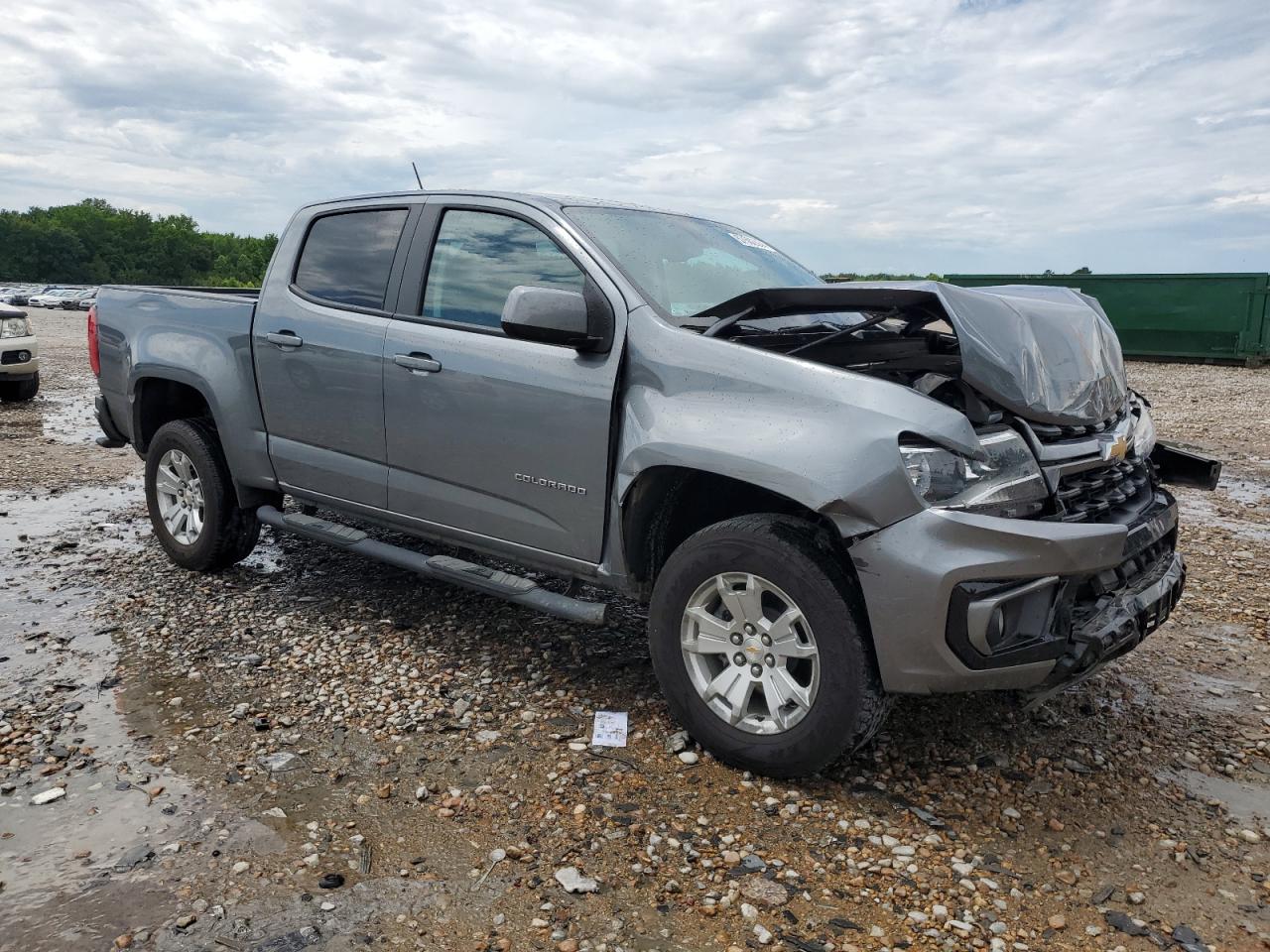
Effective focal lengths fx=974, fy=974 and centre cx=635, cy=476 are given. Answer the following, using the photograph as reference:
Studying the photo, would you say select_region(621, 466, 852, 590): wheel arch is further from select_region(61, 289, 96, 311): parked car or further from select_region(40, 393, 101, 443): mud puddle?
select_region(61, 289, 96, 311): parked car

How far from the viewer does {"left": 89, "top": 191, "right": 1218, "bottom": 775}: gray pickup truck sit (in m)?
2.87

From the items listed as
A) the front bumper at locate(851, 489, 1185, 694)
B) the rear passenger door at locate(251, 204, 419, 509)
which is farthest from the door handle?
the front bumper at locate(851, 489, 1185, 694)

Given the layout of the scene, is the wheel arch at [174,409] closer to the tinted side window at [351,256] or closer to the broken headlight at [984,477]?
the tinted side window at [351,256]

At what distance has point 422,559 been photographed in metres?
4.21

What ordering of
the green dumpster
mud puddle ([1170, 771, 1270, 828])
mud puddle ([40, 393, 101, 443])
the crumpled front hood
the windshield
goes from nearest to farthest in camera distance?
the crumpled front hood < mud puddle ([1170, 771, 1270, 828]) < the windshield < mud puddle ([40, 393, 101, 443]) < the green dumpster

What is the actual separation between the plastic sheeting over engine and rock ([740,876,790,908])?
1.59m

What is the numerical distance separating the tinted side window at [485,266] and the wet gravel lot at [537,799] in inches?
60.2

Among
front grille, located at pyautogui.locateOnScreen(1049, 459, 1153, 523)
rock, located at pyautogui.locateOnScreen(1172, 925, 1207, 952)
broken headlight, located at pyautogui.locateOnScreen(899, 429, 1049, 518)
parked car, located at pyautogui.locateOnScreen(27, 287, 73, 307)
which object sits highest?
broken headlight, located at pyautogui.locateOnScreen(899, 429, 1049, 518)

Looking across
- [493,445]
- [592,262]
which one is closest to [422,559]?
[493,445]

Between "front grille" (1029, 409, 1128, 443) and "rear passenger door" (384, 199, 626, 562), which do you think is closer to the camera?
"front grille" (1029, 409, 1128, 443)

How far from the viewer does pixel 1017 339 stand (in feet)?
10.1

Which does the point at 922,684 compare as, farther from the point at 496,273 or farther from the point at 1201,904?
the point at 496,273

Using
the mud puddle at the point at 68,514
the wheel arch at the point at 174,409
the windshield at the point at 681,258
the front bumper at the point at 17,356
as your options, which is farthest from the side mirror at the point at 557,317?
the front bumper at the point at 17,356

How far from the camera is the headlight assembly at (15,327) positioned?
11961 millimetres
